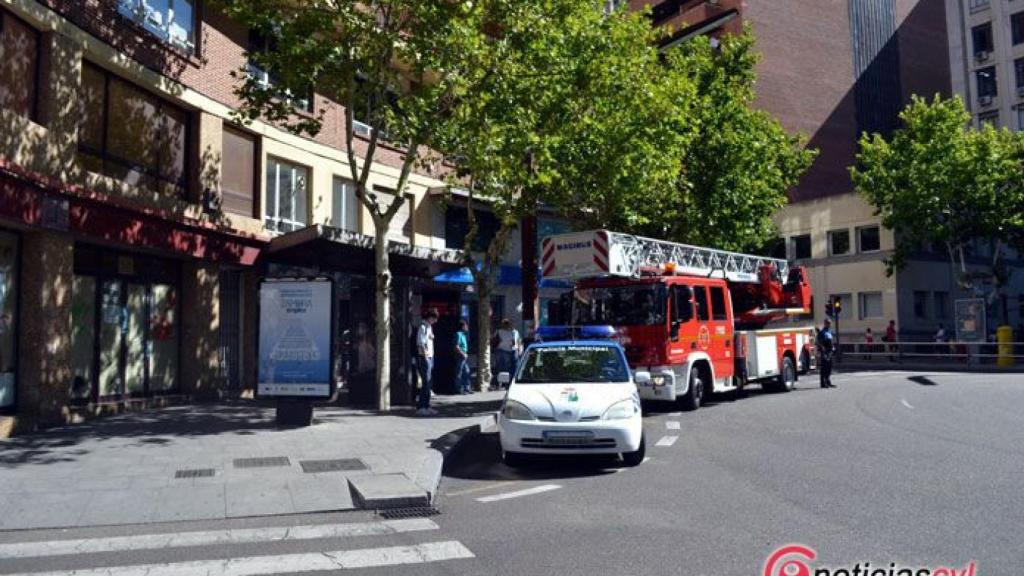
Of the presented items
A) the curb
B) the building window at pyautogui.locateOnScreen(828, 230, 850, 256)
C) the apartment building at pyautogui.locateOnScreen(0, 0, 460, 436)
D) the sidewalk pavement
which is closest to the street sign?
the building window at pyautogui.locateOnScreen(828, 230, 850, 256)

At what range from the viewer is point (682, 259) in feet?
54.7

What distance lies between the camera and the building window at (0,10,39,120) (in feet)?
39.1

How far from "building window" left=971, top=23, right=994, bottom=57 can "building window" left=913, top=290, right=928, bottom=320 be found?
21232mm

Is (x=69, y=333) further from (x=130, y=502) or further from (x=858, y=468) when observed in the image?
(x=858, y=468)

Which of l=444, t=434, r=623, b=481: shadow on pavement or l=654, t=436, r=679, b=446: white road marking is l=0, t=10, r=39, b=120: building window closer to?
l=444, t=434, r=623, b=481: shadow on pavement

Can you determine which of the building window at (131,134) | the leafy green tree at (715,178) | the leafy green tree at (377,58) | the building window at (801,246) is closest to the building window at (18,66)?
the building window at (131,134)

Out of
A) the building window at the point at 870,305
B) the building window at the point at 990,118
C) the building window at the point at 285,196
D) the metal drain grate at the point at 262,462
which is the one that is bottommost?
the metal drain grate at the point at 262,462

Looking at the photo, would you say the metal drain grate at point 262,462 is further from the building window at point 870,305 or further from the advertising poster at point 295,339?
the building window at point 870,305

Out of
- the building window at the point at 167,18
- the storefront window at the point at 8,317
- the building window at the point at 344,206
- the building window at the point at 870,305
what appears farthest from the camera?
the building window at the point at 870,305

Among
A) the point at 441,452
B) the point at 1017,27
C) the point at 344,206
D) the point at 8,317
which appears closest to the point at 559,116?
the point at 344,206

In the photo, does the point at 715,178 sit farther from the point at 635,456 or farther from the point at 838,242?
the point at 838,242

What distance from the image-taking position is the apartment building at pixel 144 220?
40.4ft

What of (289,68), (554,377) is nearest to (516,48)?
(289,68)

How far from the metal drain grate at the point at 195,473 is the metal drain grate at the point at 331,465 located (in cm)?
103
